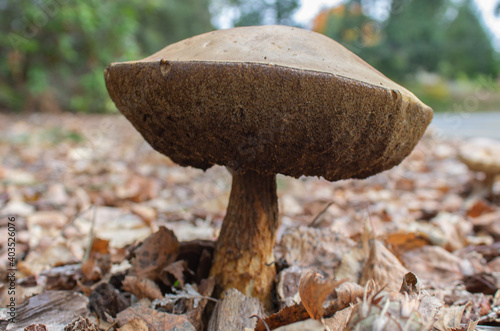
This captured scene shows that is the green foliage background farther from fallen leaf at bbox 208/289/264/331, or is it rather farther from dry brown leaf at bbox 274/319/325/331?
dry brown leaf at bbox 274/319/325/331

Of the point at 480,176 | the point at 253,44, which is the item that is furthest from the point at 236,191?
the point at 480,176

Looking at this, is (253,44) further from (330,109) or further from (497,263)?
(497,263)

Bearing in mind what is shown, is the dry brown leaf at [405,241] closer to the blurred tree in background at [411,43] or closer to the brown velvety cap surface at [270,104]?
the brown velvety cap surface at [270,104]

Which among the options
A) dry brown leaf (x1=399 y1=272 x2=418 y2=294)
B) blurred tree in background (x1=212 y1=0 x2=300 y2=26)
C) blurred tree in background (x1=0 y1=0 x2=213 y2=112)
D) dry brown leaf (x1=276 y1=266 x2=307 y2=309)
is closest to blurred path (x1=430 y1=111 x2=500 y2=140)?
dry brown leaf (x1=276 y1=266 x2=307 y2=309)

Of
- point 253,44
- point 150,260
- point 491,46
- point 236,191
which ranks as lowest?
point 150,260

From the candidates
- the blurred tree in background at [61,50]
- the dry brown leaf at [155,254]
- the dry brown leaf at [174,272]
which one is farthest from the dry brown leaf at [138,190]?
the blurred tree in background at [61,50]
